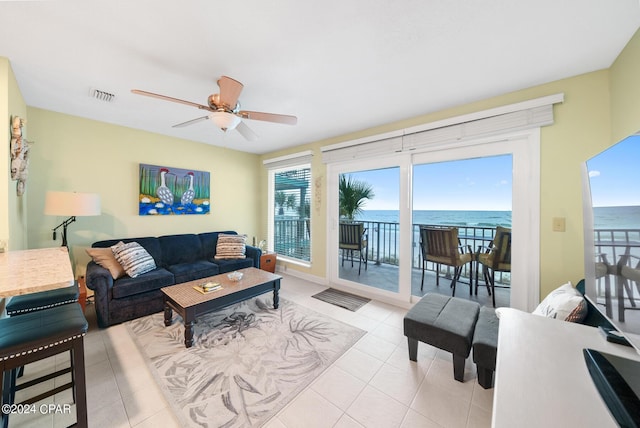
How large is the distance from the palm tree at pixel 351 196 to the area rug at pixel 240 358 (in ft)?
5.41

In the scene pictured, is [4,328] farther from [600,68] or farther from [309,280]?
→ [600,68]

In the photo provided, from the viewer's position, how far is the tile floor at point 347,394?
4.47ft

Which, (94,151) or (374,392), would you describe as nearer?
(374,392)

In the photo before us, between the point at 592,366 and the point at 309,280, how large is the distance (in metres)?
3.44

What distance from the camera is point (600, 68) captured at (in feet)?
6.10

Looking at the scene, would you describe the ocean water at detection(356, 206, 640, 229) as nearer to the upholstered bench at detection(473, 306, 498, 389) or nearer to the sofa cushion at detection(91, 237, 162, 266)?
the upholstered bench at detection(473, 306, 498, 389)

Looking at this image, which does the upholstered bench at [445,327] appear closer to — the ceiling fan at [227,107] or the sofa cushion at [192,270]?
the ceiling fan at [227,107]

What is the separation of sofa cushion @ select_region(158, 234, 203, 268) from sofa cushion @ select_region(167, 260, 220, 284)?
5.9 inches

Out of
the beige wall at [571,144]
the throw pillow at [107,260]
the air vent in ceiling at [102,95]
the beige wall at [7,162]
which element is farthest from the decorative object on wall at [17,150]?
the beige wall at [571,144]

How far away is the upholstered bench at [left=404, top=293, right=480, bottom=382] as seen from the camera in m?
1.63

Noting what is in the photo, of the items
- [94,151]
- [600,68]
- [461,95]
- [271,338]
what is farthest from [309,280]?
[600,68]

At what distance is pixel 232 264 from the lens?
138 inches

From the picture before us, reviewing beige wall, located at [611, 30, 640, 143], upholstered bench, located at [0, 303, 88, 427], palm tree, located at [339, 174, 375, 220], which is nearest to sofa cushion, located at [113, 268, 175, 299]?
upholstered bench, located at [0, 303, 88, 427]

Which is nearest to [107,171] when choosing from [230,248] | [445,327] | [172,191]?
[172,191]
